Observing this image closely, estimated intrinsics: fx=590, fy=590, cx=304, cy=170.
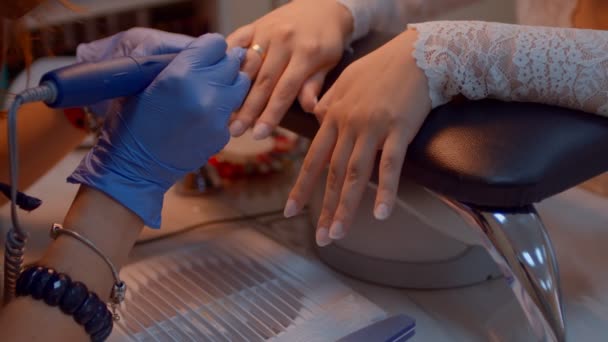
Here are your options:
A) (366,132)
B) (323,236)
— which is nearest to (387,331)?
(323,236)

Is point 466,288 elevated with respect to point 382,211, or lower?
lower

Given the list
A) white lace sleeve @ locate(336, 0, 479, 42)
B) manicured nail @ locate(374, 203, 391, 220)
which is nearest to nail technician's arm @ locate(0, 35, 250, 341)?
manicured nail @ locate(374, 203, 391, 220)

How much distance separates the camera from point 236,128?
2.67 ft

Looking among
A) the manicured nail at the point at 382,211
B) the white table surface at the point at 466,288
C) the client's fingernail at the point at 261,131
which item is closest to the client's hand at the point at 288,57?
the client's fingernail at the point at 261,131

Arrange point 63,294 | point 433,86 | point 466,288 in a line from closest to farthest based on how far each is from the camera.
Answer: point 63,294
point 433,86
point 466,288

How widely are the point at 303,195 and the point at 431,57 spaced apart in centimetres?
23

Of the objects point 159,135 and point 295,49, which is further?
point 295,49

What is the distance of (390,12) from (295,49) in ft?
0.92

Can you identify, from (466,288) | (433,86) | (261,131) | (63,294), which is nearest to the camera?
(63,294)

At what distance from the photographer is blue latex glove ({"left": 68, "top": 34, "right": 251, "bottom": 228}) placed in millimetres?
675

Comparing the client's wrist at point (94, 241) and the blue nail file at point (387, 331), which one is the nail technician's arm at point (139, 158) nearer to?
the client's wrist at point (94, 241)

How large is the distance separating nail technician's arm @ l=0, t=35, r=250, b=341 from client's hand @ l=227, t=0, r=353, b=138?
101 millimetres

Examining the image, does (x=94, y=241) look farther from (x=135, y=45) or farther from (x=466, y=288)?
(x=466, y=288)

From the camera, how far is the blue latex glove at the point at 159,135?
67 cm
